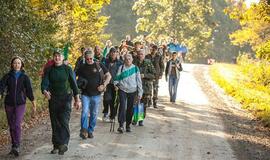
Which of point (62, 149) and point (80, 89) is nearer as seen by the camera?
point (62, 149)

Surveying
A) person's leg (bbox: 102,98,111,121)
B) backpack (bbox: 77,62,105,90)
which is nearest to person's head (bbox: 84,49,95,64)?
backpack (bbox: 77,62,105,90)

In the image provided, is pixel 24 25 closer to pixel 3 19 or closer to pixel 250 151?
pixel 3 19

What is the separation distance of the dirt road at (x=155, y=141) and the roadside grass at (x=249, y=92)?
197 cm

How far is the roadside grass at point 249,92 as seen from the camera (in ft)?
61.3

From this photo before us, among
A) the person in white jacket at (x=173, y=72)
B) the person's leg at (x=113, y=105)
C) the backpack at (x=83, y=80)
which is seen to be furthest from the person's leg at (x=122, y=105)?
the person in white jacket at (x=173, y=72)

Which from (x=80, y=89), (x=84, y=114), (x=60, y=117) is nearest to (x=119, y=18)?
(x=80, y=89)

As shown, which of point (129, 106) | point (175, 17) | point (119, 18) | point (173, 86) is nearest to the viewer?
point (129, 106)

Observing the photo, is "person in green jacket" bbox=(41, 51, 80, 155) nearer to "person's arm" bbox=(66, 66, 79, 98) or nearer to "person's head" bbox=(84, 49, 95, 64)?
"person's arm" bbox=(66, 66, 79, 98)

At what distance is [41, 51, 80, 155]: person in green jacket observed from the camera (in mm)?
10586

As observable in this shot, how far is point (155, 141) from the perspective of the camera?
1245 cm

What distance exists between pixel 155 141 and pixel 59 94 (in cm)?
295

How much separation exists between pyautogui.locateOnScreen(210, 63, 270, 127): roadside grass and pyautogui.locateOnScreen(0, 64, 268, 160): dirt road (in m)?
1.97

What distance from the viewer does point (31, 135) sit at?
13.1m

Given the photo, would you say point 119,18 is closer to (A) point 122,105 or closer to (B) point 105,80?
(A) point 122,105
